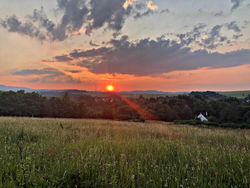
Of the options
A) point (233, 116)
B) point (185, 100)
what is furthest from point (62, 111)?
point (233, 116)

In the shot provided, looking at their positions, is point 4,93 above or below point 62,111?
above

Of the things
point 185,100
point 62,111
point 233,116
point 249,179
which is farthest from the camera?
point 185,100

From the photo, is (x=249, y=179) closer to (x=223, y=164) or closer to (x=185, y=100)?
(x=223, y=164)

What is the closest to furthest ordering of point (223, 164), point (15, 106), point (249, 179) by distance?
1. point (249, 179)
2. point (223, 164)
3. point (15, 106)

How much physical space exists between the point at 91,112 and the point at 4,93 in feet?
102

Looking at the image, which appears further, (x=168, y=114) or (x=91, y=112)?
(x=168, y=114)

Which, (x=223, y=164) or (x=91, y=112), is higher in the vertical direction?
(x=223, y=164)

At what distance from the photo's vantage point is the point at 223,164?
346cm

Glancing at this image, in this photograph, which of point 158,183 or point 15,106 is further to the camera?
point 15,106

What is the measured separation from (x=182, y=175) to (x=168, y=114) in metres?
64.7

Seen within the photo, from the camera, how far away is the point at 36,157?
348 cm

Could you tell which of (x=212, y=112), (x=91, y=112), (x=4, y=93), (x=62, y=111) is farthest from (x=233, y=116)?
(x=4, y=93)

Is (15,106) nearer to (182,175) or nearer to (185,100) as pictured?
(182,175)

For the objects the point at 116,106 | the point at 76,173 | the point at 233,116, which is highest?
the point at 76,173
